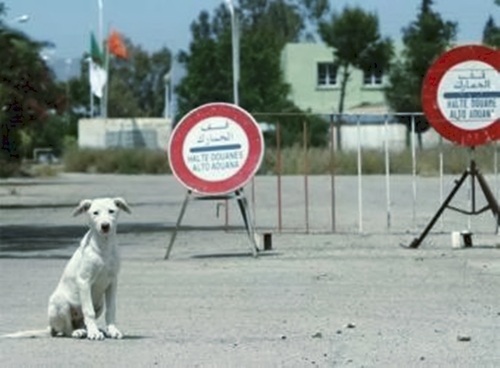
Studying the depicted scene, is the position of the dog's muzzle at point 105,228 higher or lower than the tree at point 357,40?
lower

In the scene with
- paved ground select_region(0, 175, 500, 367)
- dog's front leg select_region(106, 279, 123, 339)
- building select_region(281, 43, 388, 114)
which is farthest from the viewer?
building select_region(281, 43, 388, 114)

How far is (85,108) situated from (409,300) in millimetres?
131466

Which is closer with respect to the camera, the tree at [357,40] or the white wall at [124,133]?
the tree at [357,40]

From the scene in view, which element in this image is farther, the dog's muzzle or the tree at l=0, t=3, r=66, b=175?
the tree at l=0, t=3, r=66, b=175

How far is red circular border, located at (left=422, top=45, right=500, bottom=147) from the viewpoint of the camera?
2138 cm

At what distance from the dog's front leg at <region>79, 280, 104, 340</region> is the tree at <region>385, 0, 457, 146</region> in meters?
70.2

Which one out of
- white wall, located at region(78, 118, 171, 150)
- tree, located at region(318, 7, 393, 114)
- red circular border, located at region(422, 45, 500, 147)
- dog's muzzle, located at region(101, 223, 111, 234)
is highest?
tree, located at region(318, 7, 393, 114)

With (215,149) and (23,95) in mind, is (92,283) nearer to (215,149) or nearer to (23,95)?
(215,149)

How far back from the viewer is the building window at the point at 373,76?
93.0m

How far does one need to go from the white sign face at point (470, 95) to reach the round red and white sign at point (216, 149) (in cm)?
313

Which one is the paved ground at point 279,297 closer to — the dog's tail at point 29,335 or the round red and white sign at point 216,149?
the dog's tail at point 29,335

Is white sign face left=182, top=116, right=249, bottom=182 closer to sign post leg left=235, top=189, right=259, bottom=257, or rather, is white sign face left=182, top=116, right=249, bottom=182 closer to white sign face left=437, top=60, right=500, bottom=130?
sign post leg left=235, top=189, right=259, bottom=257

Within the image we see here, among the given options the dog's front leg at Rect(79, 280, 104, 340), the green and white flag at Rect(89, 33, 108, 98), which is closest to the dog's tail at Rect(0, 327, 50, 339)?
the dog's front leg at Rect(79, 280, 104, 340)

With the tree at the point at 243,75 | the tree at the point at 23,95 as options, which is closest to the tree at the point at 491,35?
the tree at the point at 23,95
